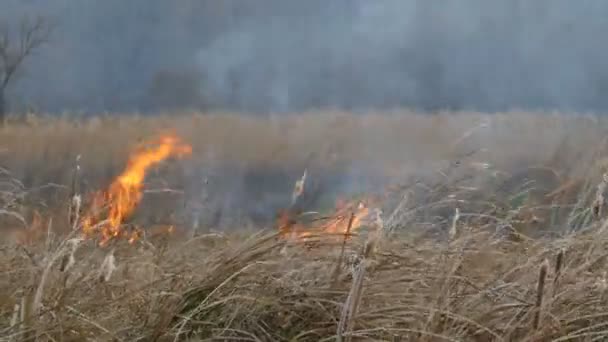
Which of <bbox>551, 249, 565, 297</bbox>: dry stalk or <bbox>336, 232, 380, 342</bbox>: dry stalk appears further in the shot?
<bbox>551, 249, 565, 297</bbox>: dry stalk

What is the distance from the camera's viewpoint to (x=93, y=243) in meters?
3.12

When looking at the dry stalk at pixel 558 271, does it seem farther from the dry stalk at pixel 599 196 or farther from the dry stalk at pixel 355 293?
the dry stalk at pixel 355 293

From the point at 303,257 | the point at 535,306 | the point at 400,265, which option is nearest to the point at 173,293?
the point at 303,257

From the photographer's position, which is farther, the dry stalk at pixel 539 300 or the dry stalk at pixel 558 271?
the dry stalk at pixel 558 271

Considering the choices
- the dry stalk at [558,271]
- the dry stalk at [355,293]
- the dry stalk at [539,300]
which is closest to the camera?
the dry stalk at [355,293]

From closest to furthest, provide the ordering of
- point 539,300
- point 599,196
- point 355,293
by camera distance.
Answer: point 355,293 < point 539,300 < point 599,196

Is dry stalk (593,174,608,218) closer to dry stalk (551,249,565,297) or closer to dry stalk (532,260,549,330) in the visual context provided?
dry stalk (551,249,565,297)

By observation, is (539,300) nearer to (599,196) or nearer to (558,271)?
(558,271)

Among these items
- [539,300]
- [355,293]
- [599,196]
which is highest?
[599,196]

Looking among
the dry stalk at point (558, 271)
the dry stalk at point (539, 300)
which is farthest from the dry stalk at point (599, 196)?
the dry stalk at point (539, 300)

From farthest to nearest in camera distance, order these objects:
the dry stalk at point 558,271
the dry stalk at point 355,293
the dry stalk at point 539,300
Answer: the dry stalk at point 558,271 → the dry stalk at point 539,300 → the dry stalk at point 355,293

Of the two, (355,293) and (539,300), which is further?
(539,300)

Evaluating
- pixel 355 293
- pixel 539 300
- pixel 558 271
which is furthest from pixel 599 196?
pixel 355 293

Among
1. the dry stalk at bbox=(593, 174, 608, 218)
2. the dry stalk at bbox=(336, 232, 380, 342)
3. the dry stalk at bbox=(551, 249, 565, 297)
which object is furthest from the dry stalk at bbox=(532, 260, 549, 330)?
the dry stalk at bbox=(336, 232, 380, 342)
